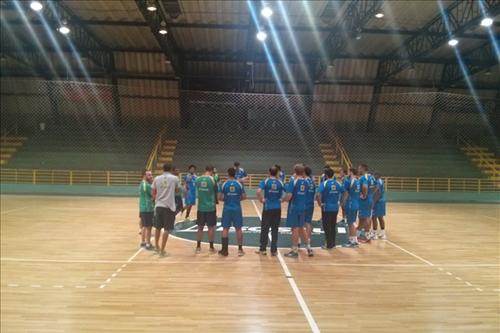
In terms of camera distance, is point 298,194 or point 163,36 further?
point 163,36

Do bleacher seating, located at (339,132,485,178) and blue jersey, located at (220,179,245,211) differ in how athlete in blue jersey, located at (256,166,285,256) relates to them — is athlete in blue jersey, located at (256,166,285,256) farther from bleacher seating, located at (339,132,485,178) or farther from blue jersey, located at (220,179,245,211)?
bleacher seating, located at (339,132,485,178)

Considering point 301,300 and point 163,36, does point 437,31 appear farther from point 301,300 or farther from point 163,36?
point 301,300

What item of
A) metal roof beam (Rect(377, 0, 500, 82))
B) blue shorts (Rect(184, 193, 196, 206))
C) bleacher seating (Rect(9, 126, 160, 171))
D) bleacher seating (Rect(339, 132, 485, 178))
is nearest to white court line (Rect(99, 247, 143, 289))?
blue shorts (Rect(184, 193, 196, 206))

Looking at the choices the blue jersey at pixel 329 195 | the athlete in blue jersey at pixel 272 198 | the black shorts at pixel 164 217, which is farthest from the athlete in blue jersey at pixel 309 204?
the black shorts at pixel 164 217

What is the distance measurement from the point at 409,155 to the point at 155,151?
14.4 m

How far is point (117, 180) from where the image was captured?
2016 cm

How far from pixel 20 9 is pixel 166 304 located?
15.2 metres

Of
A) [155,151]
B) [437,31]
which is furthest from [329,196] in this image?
[155,151]

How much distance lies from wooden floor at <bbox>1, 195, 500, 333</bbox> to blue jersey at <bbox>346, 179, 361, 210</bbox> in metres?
0.96

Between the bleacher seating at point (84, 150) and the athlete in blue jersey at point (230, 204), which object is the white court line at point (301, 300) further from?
the bleacher seating at point (84, 150)

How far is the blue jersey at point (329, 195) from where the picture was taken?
7.54 m

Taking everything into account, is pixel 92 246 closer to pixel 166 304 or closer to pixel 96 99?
pixel 166 304

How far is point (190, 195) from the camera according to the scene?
10836mm

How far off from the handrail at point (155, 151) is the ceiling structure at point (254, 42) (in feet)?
10.6
